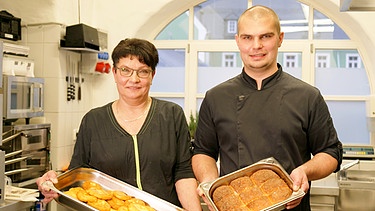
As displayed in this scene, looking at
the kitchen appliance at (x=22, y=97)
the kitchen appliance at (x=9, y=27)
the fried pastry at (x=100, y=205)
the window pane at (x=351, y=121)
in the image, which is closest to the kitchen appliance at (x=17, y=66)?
the kitchen appliance at (x=22, y=97)

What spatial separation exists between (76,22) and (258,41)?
10.4 ft

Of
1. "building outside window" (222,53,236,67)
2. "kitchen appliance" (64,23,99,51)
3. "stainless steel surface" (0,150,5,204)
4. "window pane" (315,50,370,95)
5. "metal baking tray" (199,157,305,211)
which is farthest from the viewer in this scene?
"building outside window" (222,53,236,67)

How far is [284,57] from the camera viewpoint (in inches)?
194

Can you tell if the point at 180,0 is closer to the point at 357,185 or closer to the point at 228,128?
the point at 357,185

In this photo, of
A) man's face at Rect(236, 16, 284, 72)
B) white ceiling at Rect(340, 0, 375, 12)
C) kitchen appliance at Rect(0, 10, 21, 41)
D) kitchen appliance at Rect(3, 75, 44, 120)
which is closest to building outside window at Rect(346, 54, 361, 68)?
white ceiling at Rect(340, 0, 375, 12)

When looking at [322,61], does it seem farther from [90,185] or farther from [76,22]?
[90,185]

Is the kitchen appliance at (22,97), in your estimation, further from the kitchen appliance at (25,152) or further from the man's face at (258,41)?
the man's face at (258,41)

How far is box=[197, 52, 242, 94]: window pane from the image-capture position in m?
5.03

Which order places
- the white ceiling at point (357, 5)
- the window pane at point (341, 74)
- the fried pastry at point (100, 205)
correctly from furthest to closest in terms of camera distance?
the window pane at point (341, 74) → the white ceiling at point (357, 5) → the fried pastry at point (100, 205)

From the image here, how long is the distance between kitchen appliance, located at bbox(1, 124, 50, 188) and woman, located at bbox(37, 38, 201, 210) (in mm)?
1853

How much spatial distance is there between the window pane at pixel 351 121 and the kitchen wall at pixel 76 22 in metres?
0.39

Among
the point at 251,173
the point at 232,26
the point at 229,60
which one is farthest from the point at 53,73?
the point at 251,173

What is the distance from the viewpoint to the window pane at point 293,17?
4906mm

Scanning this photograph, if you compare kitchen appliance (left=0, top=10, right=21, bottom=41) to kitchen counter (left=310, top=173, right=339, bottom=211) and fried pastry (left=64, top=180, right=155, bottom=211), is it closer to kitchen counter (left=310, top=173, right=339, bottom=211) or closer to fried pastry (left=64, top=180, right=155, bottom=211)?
fried pastry (left=64, top=180, right=155, bottom=211)
